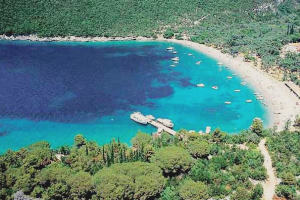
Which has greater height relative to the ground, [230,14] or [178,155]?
[230,14]

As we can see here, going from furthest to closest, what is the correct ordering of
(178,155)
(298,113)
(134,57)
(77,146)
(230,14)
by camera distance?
1. (230,14)
2. (134,57)
3. (298,113)
4. (77,146)
5. (178,155)

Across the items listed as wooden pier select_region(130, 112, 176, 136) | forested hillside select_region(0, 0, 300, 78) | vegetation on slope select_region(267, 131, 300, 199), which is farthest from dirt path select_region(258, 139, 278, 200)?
forested hillside select_region(0, 0, 300, 78)

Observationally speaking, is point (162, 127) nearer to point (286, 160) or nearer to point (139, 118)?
point (139, 118)

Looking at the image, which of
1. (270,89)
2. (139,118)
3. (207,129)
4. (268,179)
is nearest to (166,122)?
(139,118)

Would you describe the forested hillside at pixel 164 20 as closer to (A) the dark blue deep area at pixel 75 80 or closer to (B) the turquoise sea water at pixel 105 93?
(A) the dark blue deep area at pixel 75 80

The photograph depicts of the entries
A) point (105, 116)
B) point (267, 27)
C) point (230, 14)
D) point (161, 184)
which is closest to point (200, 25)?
point (230, 14)

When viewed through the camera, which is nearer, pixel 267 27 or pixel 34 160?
pixel 34 160

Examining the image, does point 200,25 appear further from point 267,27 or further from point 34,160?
point 34,160

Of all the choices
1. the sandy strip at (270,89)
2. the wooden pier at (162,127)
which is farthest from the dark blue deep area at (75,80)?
the sandy strip at (270,89)
